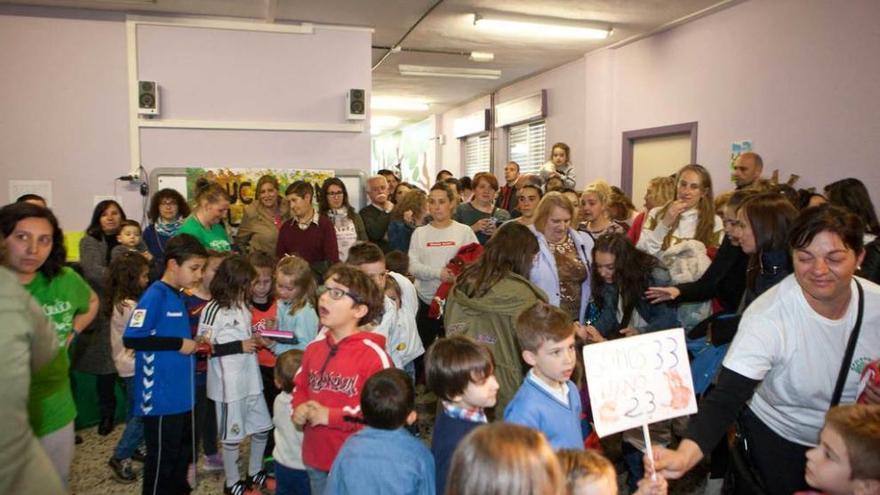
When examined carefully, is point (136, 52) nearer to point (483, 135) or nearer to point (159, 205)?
point (159, 205)

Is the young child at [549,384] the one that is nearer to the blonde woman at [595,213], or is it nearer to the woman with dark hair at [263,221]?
the blonde woman at [595,213]

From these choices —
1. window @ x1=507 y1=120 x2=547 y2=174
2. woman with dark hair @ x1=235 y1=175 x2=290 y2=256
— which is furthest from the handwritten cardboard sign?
window @ x1=507 y1=120 x2=547 y2=174

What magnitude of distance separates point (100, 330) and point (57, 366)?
7.64 ft

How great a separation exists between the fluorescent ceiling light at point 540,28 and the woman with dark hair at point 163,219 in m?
3.65

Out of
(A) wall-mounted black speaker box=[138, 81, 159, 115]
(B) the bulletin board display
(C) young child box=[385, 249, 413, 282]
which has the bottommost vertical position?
(C) young child box=[385, 249, 413, 282]

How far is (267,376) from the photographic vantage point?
3.67m

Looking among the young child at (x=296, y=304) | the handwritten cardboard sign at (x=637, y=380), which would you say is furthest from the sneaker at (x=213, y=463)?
the handwritten cardboard sign at (x=637, y=380)

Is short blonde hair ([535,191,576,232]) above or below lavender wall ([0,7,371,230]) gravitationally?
below

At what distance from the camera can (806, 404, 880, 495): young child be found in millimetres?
1453

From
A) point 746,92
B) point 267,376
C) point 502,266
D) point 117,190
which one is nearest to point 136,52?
point 117,190

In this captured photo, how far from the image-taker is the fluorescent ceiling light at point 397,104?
1264 cm

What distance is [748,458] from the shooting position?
2074 mm

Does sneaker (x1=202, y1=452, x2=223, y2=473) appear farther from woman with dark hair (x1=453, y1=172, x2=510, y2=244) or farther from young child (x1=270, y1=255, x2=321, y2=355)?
woman with dark hair (x1=453, y1=172, x2=510, y2=244)

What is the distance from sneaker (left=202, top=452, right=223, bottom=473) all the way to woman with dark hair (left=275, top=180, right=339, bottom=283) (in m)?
1.56
